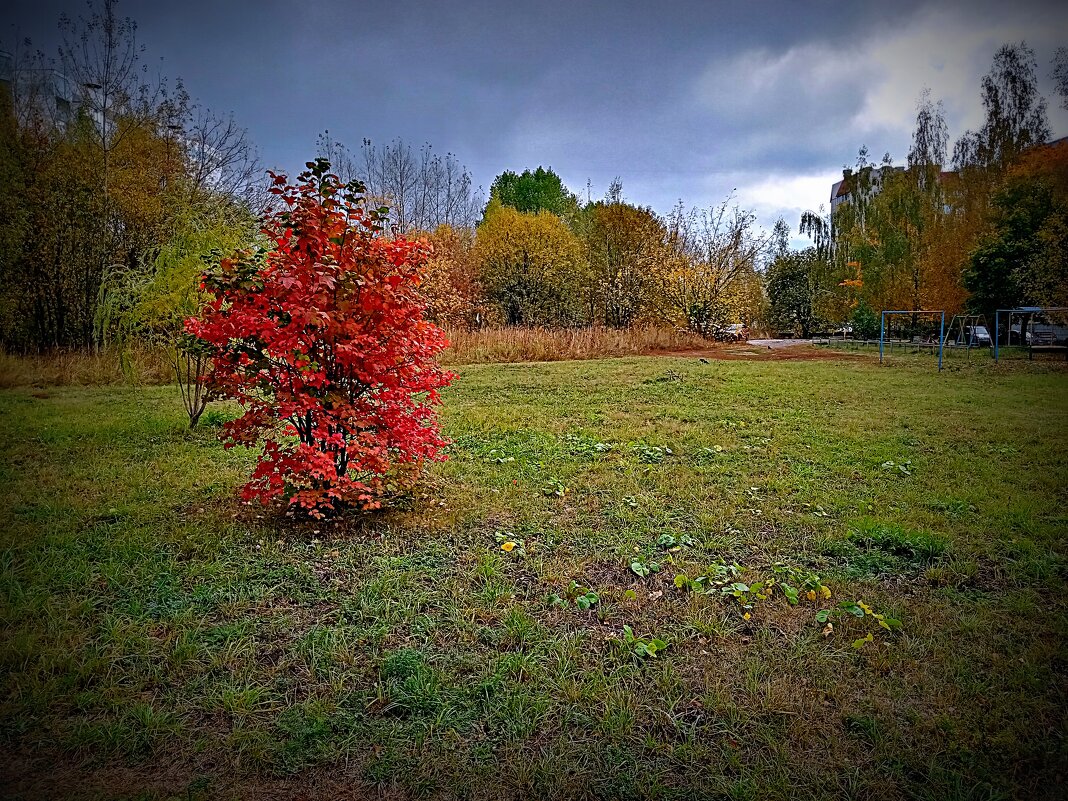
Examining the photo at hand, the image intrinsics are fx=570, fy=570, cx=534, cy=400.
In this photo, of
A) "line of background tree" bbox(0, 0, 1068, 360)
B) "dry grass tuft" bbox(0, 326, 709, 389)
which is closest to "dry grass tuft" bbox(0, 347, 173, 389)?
"dry grass tuft" bbox(0, 326, 709, 389)

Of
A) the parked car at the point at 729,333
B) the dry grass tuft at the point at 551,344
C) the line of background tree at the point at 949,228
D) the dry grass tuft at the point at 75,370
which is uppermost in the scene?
the line of background tree at the point at 949,228

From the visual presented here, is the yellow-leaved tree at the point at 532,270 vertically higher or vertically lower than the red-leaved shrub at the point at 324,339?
higher

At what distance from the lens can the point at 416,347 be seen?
319cm

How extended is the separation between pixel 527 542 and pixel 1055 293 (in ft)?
20.1

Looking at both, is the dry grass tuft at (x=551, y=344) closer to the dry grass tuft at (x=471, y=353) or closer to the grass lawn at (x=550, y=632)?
the dry grass tuft at (x=471, y=353)

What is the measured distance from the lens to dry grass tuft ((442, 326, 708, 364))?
13289 mm

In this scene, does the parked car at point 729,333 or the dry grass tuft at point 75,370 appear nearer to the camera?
the dry grass tuft at point 75,370

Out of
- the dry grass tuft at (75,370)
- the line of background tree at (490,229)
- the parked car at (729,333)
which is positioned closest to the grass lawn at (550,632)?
the line of background tree at (490,229)

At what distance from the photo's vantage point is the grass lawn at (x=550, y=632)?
5.14 ft

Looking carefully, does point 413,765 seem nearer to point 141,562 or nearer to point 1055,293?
point 141,562

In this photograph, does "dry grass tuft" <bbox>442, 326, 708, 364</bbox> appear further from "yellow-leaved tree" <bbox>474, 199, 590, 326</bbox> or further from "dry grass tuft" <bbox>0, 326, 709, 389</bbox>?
"yellow-leaved tree" <bbox>474, 199, 590, 326</bbox>

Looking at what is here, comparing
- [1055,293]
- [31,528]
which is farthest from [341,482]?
[1055,293]

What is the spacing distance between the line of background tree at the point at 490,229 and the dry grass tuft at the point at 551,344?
1995 mm

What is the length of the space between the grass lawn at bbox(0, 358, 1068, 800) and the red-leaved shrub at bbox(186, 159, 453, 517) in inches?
18.6
